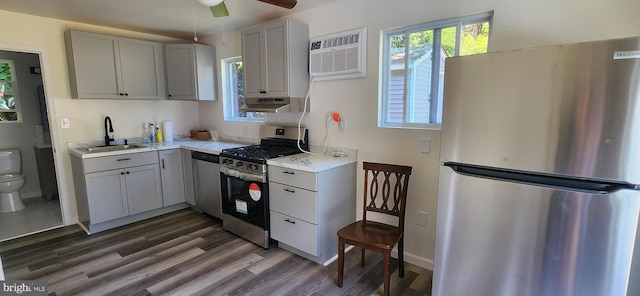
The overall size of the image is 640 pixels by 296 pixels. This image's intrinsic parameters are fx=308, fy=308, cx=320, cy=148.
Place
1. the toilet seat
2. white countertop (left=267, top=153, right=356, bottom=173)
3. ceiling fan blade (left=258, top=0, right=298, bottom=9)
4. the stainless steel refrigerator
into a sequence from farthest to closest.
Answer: the toilet seat
ceiling fan blade (left=258, top=0, right=298, bottom=9)
white countertop (left=267, top=153, right=356, bottom=173)
the stainless steel refrigerator

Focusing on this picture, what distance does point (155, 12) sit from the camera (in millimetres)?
3055

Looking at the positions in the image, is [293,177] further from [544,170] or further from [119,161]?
[119,161]

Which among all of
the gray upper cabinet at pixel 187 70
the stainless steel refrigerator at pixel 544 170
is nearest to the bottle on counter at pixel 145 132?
the gray upper cabinet at pixel 187 70

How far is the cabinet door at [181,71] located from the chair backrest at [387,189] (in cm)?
264

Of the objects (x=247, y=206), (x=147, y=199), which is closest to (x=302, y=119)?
(x=247, y=206)

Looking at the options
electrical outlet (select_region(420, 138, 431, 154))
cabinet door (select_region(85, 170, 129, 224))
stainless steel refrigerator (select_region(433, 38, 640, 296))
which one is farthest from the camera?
cabinet door (select_region(85, 170, 129, 224))

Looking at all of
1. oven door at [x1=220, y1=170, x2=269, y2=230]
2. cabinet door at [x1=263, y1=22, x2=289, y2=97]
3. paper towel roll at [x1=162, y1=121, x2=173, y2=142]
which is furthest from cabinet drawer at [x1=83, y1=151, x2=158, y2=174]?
cabinet door at [x1=263, y1=22, x2=289, y2=97]

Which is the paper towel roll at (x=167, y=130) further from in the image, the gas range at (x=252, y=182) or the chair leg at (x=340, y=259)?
the chair leg at (x=340, y=259)

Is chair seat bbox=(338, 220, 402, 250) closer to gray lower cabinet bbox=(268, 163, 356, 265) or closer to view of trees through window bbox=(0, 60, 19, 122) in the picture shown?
gray lower cabinet bbox=(268, 163, 356, 265)

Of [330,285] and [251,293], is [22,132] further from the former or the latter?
[330,285]

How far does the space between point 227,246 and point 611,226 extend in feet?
9.12

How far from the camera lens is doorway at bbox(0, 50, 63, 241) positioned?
13.8 ft

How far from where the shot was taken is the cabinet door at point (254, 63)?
10.2 ft

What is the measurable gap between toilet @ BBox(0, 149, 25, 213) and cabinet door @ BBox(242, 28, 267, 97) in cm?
335
